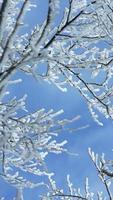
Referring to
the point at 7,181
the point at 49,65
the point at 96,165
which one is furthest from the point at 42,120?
the point at 96,165

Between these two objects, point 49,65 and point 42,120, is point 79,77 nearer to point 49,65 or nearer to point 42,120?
point 49,65

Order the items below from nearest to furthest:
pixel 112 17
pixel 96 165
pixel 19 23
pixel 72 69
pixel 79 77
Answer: pixel 19 23
pixel 112 17
pixel 72 69
pixel 79 77
pixel 96 165

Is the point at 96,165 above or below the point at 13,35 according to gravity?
below

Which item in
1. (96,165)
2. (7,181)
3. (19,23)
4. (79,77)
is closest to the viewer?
(19,23)

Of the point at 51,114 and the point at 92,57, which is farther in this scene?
the point at 92,57

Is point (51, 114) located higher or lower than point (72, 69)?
lower

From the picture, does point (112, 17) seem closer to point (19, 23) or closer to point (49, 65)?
point (49, 65)

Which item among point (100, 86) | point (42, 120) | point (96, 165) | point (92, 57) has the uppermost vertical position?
point (92, 57)

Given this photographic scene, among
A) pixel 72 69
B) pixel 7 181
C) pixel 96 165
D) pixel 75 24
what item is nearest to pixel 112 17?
pixel 75 24

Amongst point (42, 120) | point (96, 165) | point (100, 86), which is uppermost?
point (100, 86)
